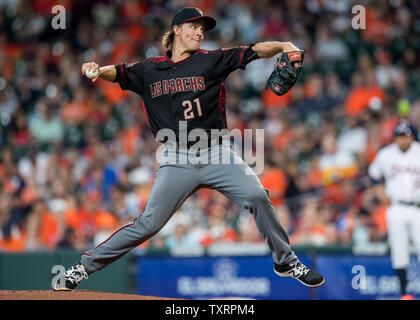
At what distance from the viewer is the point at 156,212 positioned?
4855 mm

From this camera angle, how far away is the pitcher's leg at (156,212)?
4.86 m

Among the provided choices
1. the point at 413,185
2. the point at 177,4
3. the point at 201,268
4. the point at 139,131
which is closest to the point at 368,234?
the point at 413,185

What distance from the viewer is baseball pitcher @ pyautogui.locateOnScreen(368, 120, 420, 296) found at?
25.1 feet

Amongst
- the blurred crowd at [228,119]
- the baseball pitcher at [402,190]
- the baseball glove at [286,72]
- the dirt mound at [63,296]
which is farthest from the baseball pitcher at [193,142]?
the blurred crowd at [228,119]

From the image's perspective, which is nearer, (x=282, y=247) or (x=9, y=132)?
(x=282, y=247)

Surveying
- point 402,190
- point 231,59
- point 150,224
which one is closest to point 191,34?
point 231,59

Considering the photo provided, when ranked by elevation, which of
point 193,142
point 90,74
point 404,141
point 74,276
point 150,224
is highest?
point 90,74

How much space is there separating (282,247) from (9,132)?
380 inches

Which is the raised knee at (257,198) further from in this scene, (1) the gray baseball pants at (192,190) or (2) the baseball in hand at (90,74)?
(2) the baseball in hand at (90,74)

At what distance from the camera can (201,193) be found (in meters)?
10.6

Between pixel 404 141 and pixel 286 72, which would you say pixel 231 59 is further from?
pixel 404 141

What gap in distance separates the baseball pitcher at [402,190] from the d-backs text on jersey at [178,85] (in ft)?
12.3

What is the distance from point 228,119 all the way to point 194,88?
21.4ft
